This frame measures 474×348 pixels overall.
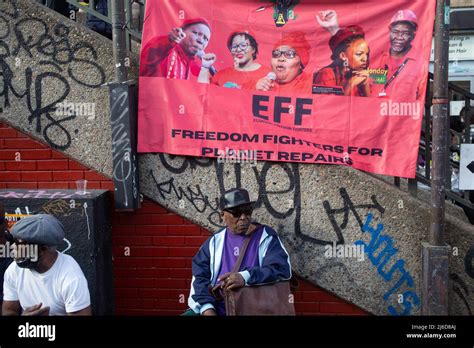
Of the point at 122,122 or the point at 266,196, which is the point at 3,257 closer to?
the point at 122,122

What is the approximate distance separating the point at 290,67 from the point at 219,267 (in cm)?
188

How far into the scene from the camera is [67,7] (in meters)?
5.95

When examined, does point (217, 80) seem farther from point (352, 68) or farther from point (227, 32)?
point (352, 68)

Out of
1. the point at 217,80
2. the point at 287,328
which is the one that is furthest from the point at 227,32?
the point at 287,328

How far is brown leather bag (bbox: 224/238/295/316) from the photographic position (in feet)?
12.6

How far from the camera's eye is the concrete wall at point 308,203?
4.68 m

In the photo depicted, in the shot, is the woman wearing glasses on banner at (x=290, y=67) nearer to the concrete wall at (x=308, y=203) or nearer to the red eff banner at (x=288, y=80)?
the red eff banner at (x=288, y=80)

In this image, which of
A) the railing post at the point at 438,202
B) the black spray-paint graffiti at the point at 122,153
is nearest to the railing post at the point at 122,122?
the black spray-paint graffiti at the point at 122,153

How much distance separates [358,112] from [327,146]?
395 millimetres

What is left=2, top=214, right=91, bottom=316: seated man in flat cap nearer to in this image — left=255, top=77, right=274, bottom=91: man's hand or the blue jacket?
the blue jacket

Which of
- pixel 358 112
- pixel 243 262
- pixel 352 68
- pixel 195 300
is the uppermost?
pixel 352 68

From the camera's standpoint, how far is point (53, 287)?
3.49 metres

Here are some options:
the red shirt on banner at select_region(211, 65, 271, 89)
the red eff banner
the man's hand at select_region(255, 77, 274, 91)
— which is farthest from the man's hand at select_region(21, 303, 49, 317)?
the man's hand at select_region(255, 77, 274, 91)

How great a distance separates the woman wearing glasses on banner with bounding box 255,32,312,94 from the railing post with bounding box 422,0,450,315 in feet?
3.51
